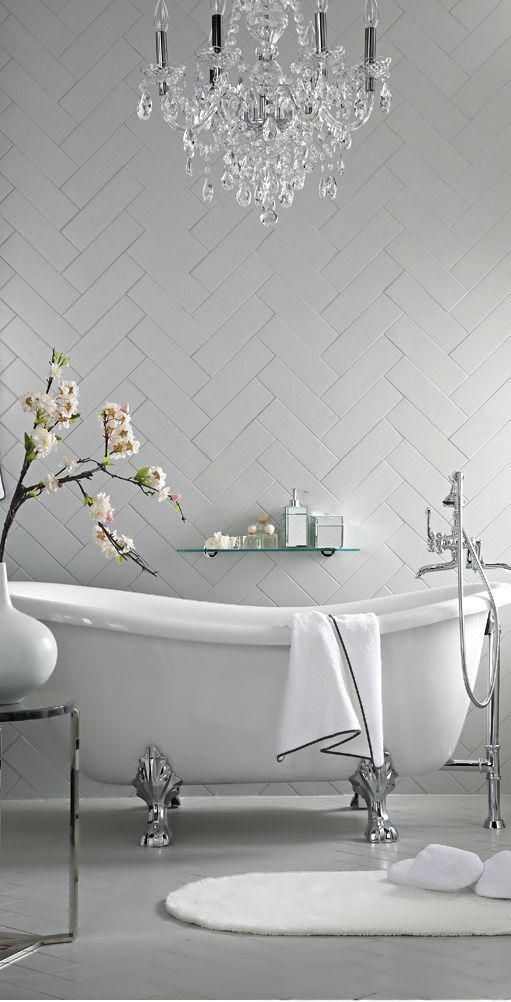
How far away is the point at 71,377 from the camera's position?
415cm

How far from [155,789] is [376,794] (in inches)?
27.2

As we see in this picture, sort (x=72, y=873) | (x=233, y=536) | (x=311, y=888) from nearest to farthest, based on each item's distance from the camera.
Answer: (x=72, y=873)
(x=311, y=888)
(x=233, y=536)

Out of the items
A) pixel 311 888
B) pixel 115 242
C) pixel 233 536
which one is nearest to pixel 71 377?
pixel 115 242

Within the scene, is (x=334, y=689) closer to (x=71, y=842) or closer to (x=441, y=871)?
(x=441, y=871)

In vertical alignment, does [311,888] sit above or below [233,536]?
below

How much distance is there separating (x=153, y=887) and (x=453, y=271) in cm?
264

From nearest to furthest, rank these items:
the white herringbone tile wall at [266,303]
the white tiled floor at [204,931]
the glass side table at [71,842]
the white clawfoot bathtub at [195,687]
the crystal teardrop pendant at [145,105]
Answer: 1. the white tiled floor at [204,931]
2. the glass side table at [71,842]
3. the crystal teardrop pendant at [145,105]
4. the white clawfoot bathtub at [195,687]
5. the white herringbone tile wall at [266,303]

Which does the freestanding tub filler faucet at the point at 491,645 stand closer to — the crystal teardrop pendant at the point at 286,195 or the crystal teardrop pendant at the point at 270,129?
the crystal teardrop pendant at the point at 286,195

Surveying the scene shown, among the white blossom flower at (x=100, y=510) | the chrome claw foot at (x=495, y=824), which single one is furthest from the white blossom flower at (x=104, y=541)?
the chrome claw foot at (x=495, y=824)

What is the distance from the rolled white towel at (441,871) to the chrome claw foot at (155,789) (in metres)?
0.81

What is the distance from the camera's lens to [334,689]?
122 inches

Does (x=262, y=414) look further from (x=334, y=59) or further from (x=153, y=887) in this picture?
(x=153, y=887)

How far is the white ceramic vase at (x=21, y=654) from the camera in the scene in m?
2.19

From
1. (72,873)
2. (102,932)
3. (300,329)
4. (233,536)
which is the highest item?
(300,329)
